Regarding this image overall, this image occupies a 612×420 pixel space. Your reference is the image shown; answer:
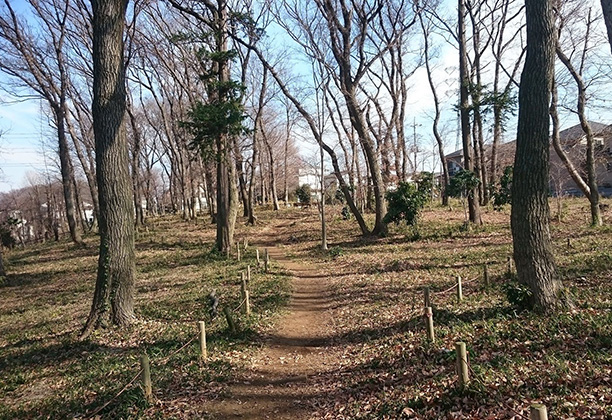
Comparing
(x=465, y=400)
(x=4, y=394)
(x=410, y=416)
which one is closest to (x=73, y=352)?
(x=4, y=394)

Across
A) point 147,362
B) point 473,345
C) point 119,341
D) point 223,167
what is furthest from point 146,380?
point 223,167

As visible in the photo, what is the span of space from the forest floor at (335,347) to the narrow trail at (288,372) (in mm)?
30

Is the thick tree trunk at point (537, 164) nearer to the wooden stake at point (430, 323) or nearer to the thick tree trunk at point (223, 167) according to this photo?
→ the wooden stake at point (430, 323)

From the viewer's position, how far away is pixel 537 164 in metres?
6.25

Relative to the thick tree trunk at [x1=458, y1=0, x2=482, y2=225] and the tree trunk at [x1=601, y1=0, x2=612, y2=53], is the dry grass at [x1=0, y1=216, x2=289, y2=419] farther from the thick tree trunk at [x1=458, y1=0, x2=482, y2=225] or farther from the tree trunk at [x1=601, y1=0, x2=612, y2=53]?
the thick tree trunk at [x1=458, y1=0, x2=482, y2=225]

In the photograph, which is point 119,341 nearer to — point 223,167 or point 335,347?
point 335,347

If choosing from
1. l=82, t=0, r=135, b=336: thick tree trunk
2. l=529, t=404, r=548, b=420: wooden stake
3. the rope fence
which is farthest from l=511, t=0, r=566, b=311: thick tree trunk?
l=82, t=0, r=135, b=336: thick tree trunk

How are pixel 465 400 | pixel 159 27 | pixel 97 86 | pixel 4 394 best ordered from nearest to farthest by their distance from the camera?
1. pixel 465 400
2. pixel 4 394
3. pixel 97 86
4. pixel 159 27

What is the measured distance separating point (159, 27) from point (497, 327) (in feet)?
83.4

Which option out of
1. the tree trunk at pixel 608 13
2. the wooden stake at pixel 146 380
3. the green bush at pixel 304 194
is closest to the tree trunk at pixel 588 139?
the tree trunk at pixel 608 13

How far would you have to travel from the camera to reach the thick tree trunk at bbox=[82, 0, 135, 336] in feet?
26.6

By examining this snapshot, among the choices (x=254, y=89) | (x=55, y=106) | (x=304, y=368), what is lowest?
(x=304, y=368)

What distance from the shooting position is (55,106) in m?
23.6

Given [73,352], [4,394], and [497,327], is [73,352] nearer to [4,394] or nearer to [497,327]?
[4,394]
